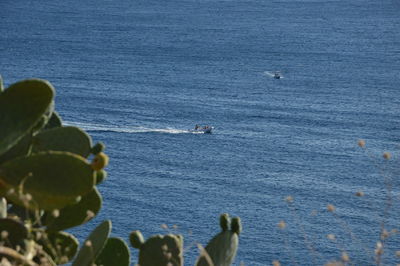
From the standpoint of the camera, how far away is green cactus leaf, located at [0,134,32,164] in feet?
10.7

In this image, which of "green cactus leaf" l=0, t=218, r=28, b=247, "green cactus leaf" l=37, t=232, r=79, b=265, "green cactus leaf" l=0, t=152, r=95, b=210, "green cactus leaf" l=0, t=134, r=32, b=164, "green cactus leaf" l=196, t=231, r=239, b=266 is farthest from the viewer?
"green cactus leaf" l=37, t=232, r=79, b=265

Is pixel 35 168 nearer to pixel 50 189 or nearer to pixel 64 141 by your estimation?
pixel 50 189

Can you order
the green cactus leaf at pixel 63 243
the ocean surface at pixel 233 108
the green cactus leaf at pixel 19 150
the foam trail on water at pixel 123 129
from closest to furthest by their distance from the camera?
1. the green cactus leaf at pixel 19 150
2. the green cactus leaf at pixel 63 243
3. the ocean surface at pixel 233 108
4. the foam trail on water at pixel 123 129

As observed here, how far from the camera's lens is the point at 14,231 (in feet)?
10.3

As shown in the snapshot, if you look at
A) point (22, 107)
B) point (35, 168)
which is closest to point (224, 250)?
point (35, 168)

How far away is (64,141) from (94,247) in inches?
17.5

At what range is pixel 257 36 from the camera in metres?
126

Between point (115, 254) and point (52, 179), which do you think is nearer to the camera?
point (52, 179)

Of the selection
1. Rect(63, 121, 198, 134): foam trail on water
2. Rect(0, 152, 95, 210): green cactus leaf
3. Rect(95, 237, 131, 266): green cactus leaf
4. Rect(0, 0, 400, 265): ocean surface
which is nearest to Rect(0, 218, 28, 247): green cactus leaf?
Rect(0, 152, 95, 210): green cactus leaf

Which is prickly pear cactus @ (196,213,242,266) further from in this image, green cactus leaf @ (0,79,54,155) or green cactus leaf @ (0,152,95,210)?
green cactus leaf @ (0,79,54,155)

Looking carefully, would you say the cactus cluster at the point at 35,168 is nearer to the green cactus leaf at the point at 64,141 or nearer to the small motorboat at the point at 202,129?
the green cactus leaf at the point at 64,141

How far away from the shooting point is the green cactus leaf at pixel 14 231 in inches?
123

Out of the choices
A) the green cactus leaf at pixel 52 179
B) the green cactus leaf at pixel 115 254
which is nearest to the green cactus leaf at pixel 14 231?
the green cactus leaf at pixel 52 179

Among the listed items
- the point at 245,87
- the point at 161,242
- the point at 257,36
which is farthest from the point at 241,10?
the point at 161,242
